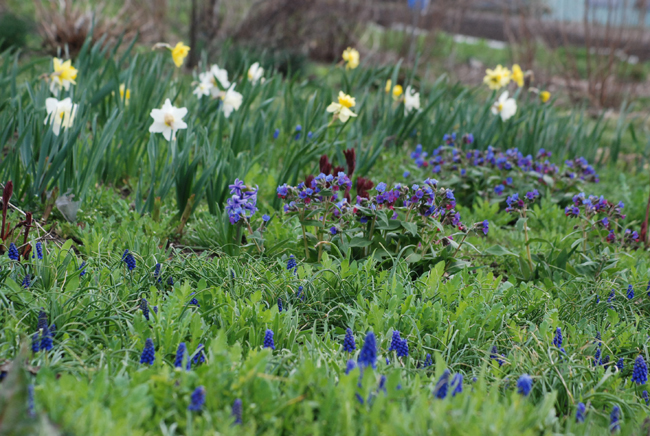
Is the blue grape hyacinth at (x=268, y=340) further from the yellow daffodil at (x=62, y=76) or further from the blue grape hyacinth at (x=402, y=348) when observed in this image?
the yellow daffodil at (x=62, y=76)

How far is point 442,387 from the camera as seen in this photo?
140 cm

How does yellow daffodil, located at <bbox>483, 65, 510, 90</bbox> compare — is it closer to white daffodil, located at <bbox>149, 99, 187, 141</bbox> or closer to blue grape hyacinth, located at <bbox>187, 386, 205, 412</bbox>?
white daffodil, located at <bbox>149, 99, 187, 141</bbox>

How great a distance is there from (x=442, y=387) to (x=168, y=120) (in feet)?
5.73

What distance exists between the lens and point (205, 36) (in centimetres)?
669

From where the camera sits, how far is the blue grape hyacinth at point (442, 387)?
54.2 inches

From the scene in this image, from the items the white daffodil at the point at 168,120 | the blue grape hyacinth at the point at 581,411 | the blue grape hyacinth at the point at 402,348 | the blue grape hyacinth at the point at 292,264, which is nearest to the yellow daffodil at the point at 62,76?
the white daffodil at the point at 168,120

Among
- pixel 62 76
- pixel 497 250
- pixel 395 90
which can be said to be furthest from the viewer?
pixel 395 90

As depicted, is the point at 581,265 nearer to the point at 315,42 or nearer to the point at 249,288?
the point at 249,288

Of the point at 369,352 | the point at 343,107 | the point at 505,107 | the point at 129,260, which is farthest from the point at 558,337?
the point at 505,107

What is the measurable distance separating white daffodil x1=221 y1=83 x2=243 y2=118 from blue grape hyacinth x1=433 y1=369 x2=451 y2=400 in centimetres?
229

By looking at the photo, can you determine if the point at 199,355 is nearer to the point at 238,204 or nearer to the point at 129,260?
the point at 129,260

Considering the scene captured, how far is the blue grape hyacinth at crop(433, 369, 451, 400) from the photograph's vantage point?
138 centimetres

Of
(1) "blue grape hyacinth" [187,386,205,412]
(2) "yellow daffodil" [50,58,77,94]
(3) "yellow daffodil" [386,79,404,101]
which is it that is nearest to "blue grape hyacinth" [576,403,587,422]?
(1) "blue grape hyacinth" [187,386,205,412]

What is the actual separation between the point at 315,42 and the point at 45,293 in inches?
295
